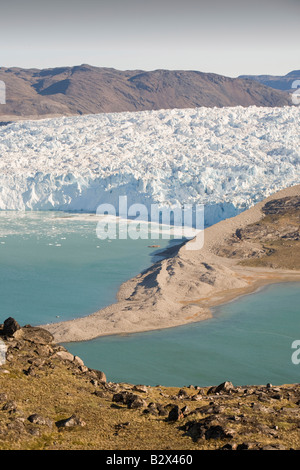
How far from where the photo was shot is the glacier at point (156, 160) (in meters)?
73.9

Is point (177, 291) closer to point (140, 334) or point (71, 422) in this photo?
point (140, 334)

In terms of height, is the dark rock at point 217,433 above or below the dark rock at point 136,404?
above

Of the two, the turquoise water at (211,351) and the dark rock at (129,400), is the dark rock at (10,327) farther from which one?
the turquoise water at (211,351)

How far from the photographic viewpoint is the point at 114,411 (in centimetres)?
1709

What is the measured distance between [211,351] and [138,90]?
163328mm

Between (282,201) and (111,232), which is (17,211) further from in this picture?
(282,201)

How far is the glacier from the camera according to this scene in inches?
2908

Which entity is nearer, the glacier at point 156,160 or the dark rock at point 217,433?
the dark rock at point 217,433

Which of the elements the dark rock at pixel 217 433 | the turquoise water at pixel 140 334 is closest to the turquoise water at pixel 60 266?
the turquoise water at pixel 140 334

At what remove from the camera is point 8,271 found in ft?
163

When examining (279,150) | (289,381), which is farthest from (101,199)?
(289,381)

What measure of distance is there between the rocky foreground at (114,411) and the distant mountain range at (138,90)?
147303 mm

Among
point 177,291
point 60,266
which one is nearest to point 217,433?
point 177,291

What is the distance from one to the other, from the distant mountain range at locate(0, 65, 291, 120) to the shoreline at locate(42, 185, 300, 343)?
119068mm
